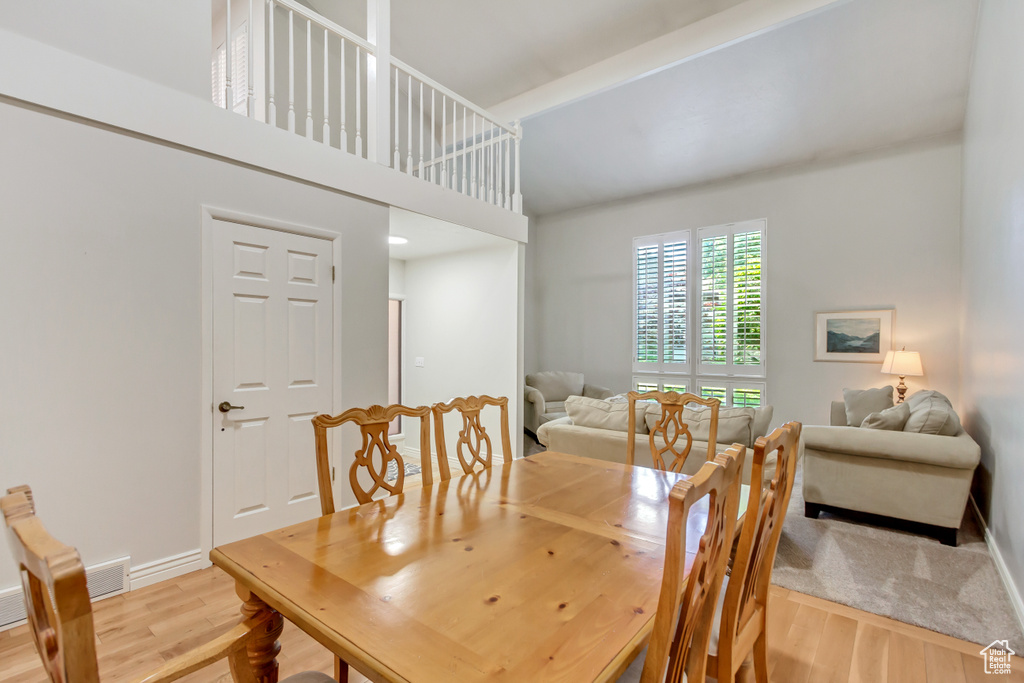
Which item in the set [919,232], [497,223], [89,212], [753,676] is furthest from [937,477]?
[89,212]

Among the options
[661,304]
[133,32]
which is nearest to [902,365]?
[661,304]

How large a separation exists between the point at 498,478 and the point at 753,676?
107 centimetres

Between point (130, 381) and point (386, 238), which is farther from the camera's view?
point (386, 238)

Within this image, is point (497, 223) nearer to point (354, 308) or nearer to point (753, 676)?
point (354, 308)

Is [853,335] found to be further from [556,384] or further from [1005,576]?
[556,384]

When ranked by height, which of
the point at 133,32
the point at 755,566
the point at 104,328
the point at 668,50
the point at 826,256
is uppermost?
the point at 668,50

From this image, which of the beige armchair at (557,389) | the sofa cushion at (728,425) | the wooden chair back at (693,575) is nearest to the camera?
the wooden chair back at (693,575)

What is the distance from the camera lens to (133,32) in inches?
91.4

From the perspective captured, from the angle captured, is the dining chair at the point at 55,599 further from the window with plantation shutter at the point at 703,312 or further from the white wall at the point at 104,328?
the window with plantation shutter at the point at 703,312

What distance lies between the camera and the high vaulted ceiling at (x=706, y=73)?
3881 mm

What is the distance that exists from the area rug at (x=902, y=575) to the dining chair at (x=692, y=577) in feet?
6.07

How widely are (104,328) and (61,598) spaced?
2.21 meters

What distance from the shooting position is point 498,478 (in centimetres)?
195

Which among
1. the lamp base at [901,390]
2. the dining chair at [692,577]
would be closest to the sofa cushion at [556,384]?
the lamp base at [901,390]
